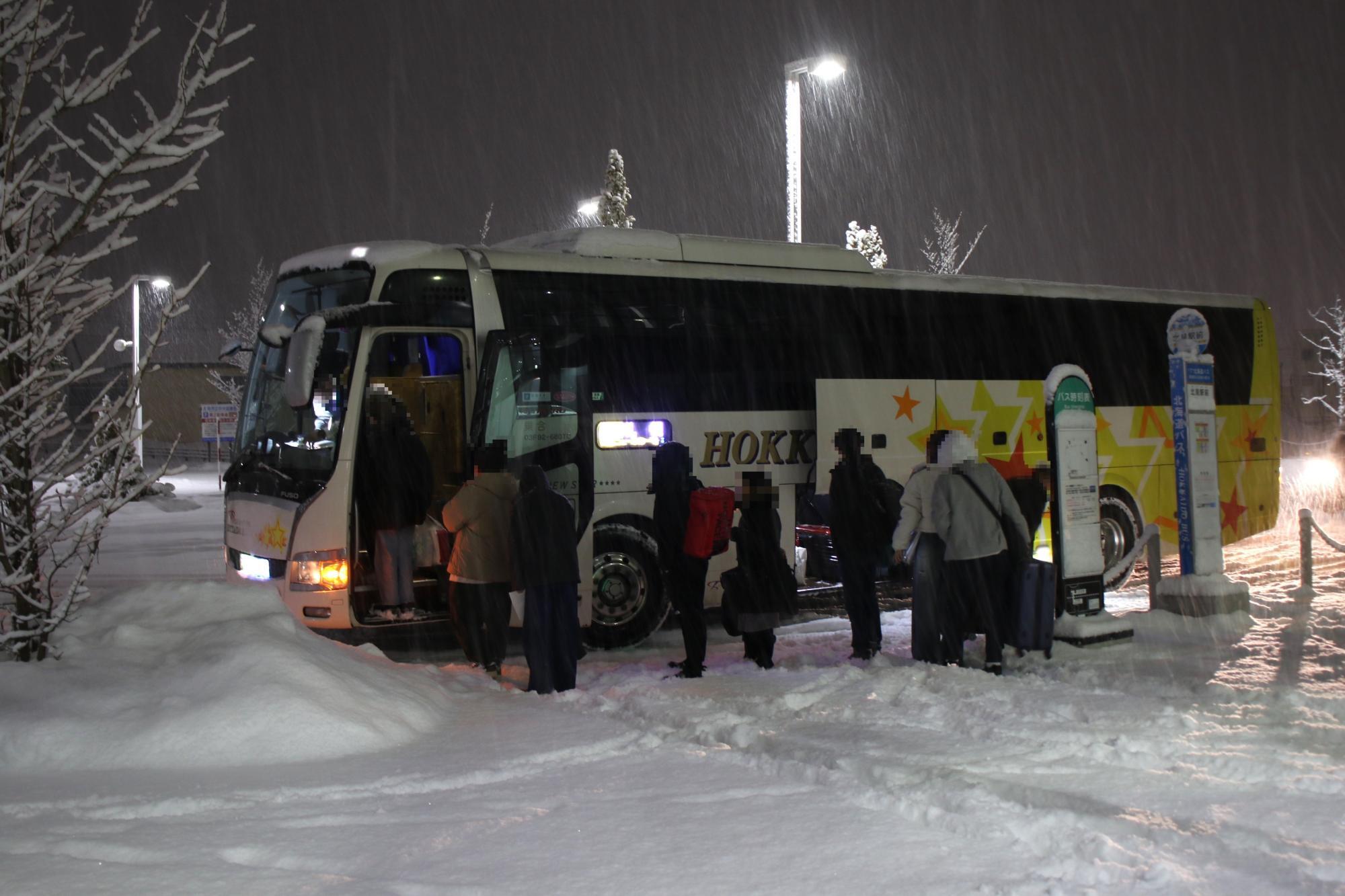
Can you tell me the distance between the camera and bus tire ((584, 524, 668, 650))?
1094 cm

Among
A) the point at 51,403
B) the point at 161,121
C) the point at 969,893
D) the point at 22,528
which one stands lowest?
the point at 969,893

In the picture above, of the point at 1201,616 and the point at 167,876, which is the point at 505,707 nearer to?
the point at 167,876

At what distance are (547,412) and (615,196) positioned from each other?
105 ft

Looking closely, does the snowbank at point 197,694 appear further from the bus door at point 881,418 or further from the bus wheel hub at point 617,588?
the bus door at point 881,418

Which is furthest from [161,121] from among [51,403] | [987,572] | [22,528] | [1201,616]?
[1201,616]

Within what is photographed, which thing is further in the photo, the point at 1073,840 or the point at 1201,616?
the point at 1201,616

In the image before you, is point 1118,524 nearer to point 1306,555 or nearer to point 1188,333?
point 1306,555

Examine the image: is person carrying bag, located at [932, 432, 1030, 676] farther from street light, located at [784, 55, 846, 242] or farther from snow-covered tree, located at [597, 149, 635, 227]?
snow-covered tree, located at [597, 149, 635, 227]

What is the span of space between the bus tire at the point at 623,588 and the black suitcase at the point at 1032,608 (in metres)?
3.40

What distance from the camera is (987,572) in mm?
8820

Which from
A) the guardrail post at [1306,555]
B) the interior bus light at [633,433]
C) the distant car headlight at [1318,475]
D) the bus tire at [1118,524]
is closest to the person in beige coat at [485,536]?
the interior bus light at [633,433]

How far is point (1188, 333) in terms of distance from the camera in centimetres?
1127

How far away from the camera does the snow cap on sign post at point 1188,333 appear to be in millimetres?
11164

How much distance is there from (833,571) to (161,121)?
838cm
